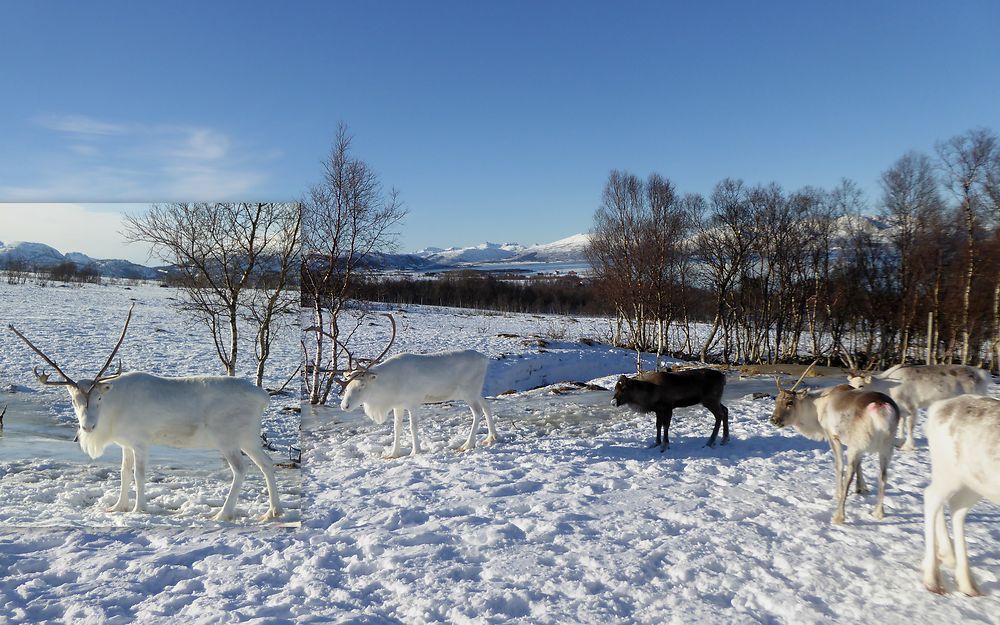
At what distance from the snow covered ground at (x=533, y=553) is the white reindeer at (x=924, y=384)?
1741 mm

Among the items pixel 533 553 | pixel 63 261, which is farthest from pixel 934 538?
pixel 63 261

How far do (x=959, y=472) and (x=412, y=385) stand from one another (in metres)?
6.41

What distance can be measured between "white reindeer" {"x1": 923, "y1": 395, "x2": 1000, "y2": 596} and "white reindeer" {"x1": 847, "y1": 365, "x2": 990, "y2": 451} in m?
5.30

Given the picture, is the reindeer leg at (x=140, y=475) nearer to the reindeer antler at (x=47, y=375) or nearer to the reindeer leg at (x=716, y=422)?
the reindeer antler at (x=47, y=375)

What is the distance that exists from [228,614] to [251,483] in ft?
2.55

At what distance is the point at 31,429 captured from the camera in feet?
11.4

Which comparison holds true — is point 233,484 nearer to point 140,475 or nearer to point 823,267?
point 140,475

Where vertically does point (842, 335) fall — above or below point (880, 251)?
below

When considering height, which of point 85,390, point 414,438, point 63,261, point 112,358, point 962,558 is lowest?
point 414,438

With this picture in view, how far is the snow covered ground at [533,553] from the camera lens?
3.56m

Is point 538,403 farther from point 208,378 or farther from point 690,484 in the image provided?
point 208,378

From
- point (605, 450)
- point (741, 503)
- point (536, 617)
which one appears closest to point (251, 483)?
point (536, 617)

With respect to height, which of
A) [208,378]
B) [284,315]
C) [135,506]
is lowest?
[135,506]

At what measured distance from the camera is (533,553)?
456cm
